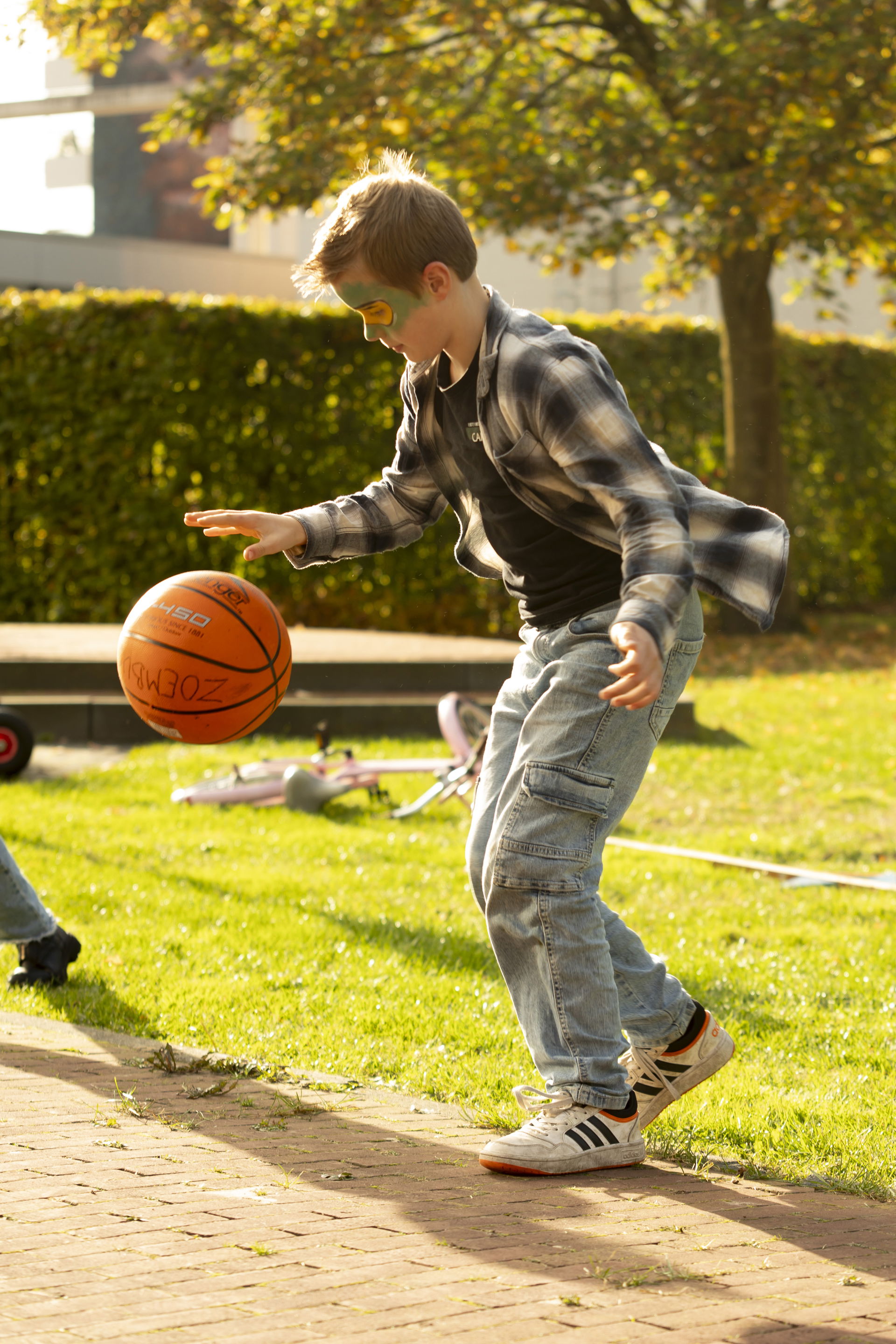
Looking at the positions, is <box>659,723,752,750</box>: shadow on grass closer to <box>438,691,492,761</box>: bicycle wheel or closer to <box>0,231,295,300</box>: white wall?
<box>438,691,492,761</box>: bicycle wheel

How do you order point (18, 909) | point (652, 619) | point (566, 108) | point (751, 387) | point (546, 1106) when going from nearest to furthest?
point (652, 619) → point (546, 1106) → point (18, 909) → point (566, 108) → point (751, 387)

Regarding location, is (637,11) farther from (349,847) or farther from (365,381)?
(349,847)

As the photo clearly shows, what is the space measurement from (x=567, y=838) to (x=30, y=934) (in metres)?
2.08

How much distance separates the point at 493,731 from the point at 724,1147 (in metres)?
1.11

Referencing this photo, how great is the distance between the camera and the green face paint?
10.6 feet

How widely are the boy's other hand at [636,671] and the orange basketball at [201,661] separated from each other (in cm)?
142

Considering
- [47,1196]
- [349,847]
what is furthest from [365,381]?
[47,1196]

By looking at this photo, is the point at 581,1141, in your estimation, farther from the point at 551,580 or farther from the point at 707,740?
the point at 707,740

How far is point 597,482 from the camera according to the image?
303 centimetres

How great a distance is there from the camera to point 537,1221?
2.90 meters

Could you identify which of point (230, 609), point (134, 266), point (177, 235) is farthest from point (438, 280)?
point (177, 235)

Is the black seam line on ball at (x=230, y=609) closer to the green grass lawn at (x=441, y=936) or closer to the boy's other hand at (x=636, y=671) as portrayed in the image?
the green grass lawn at (x=441, y=936)

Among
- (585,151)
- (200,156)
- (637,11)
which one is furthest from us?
(200,156)

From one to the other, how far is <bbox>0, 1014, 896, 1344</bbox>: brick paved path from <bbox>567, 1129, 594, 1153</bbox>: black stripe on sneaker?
66 mm
